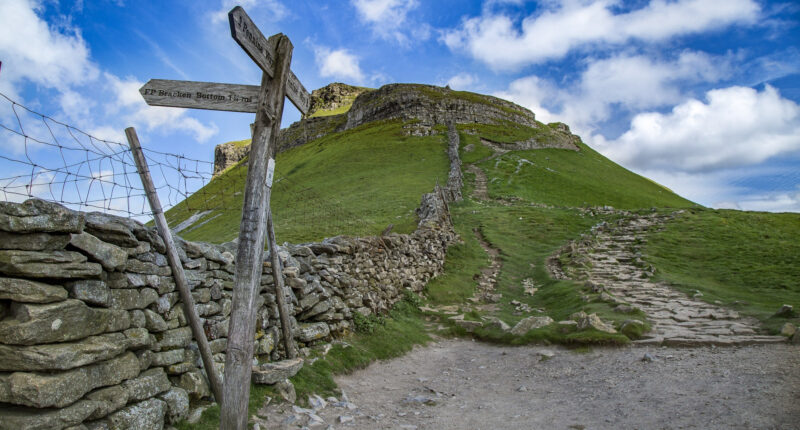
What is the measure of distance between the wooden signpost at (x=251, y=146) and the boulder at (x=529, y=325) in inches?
327

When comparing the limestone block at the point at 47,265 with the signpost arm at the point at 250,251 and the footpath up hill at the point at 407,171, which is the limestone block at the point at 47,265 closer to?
the signpost arm at the point at 250,251

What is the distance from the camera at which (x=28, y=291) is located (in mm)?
4445

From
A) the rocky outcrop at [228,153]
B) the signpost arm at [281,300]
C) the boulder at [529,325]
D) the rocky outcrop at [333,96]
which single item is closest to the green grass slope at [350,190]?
the signpost arm at [281,300]

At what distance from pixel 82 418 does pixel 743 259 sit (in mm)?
22727

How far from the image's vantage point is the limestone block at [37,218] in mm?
4440

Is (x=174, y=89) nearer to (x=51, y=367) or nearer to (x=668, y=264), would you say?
(x=51, y=367)

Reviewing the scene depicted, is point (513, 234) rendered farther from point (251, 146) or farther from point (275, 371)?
point (251, 146)

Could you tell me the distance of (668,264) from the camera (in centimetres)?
1814

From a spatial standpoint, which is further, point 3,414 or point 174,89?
point 174,89

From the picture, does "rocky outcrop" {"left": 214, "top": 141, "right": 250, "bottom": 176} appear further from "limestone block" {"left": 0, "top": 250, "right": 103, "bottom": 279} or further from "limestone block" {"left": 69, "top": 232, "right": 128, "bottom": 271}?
"limestone block" {"left": 0, "top": 250, "right": 103, "bottom": 279}

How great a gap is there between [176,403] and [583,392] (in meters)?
7.23

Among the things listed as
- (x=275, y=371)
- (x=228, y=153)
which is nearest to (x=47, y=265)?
(x=275, y=371)

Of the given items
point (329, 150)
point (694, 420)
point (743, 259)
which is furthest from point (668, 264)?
point (329, 150)

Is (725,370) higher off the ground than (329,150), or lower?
lower
